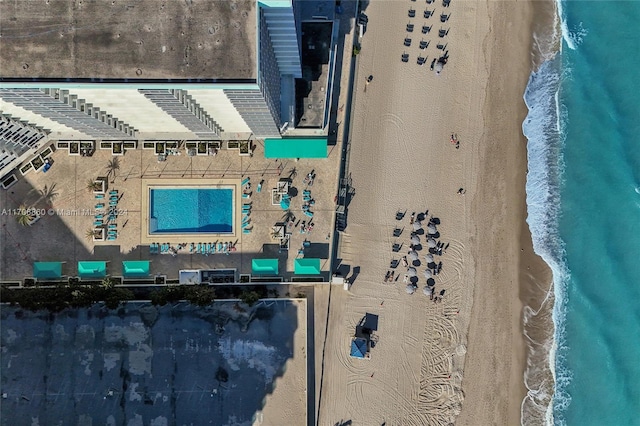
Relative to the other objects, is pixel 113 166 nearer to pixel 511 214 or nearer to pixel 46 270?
pixel 46 270

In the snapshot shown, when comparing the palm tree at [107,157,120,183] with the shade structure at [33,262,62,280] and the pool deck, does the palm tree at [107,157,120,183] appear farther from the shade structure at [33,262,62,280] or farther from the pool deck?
the shade structure at [33,262,62,280]

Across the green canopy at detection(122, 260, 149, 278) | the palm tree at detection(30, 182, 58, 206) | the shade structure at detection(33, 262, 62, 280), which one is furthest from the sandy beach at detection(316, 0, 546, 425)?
the palm tree at detection(30, 182, 58, 206)

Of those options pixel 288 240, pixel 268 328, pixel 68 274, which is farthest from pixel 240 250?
pixel 68 274

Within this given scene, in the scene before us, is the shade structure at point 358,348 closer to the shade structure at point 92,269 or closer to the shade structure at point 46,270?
the shade structure at point 92,269

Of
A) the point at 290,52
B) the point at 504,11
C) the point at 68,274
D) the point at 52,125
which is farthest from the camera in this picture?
the point at 504,11

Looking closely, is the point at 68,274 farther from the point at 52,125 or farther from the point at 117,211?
the point at 52,125

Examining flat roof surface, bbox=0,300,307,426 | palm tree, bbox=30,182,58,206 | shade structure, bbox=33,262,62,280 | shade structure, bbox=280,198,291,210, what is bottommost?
flat roof surface, bbox=0,300,307,426
